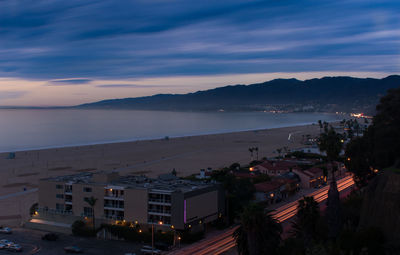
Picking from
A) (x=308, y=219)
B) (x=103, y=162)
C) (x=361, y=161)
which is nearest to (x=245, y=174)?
(x=361, y=161)

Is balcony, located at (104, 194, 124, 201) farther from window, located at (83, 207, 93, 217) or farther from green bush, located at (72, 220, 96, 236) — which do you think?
green bush, located at (72, 220, 96, 236)

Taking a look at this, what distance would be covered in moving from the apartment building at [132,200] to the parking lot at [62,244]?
2.09 meters

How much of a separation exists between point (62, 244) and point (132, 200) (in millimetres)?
5952

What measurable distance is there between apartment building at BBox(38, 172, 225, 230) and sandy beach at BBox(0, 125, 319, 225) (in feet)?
15.1

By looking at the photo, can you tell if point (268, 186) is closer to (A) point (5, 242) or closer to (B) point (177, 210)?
(B) point (177, 210)

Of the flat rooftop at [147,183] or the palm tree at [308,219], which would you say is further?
the flat rooftop at [147,183]

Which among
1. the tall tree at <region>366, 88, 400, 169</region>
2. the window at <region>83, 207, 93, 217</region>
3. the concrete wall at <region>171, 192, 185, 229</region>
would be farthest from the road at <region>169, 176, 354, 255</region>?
the window at <region>83, 207, 93, 217</region>

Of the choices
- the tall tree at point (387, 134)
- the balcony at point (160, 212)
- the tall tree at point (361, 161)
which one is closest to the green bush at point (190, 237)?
the balcony at point (160, 212)

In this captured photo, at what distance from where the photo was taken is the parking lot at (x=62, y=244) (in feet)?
97.1

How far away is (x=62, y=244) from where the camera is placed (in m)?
31.4

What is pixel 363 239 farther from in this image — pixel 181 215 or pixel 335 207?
pixel 181 215

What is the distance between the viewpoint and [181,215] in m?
31.2

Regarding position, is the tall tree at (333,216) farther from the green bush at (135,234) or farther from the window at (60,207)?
the window at (60,207)

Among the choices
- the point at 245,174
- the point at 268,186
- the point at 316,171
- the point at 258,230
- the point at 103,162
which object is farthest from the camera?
the point at 103,162
